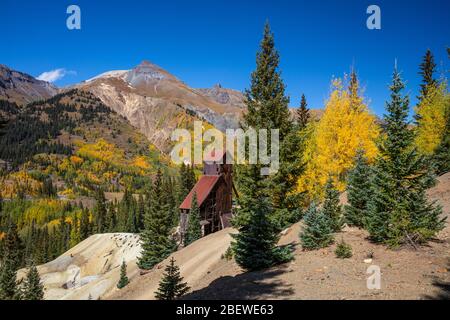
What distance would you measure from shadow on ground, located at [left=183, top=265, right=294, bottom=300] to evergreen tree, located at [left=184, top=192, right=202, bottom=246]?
123 ft

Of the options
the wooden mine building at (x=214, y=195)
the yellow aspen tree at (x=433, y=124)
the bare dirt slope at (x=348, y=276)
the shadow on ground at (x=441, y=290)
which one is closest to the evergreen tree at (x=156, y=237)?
the wooden mine building at (x=214, y=195)

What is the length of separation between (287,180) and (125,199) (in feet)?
403

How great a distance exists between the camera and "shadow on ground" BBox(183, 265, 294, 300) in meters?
12.0

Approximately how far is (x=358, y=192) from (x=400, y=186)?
440cm

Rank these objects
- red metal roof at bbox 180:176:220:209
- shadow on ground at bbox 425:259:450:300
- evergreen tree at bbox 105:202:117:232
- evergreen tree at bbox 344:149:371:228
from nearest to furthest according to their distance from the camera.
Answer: shadow on ground at bbox 425:259:450:300 → evergreen tree at bbox 344:149:371:228 → red metal roof at bbox 180:176:220:209 → evergreen tree at bbox 105:202:117:232

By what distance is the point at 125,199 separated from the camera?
443 feet

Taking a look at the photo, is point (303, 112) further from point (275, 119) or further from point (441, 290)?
point (441, 290)

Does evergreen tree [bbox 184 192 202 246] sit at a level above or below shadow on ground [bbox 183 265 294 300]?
below

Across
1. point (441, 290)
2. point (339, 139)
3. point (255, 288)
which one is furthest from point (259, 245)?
point (339, 139)

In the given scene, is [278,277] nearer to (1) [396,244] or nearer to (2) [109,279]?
(1) [396,244]

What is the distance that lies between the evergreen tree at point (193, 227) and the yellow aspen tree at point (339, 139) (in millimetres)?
29613

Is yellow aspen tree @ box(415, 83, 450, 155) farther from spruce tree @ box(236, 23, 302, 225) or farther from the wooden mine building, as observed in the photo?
the wooden mine building

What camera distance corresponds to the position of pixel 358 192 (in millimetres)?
20250

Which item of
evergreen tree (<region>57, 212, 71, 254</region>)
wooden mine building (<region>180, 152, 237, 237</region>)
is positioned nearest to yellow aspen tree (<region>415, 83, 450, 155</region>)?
wooden mine building (<region>180, 152, 237, 237</region>)
